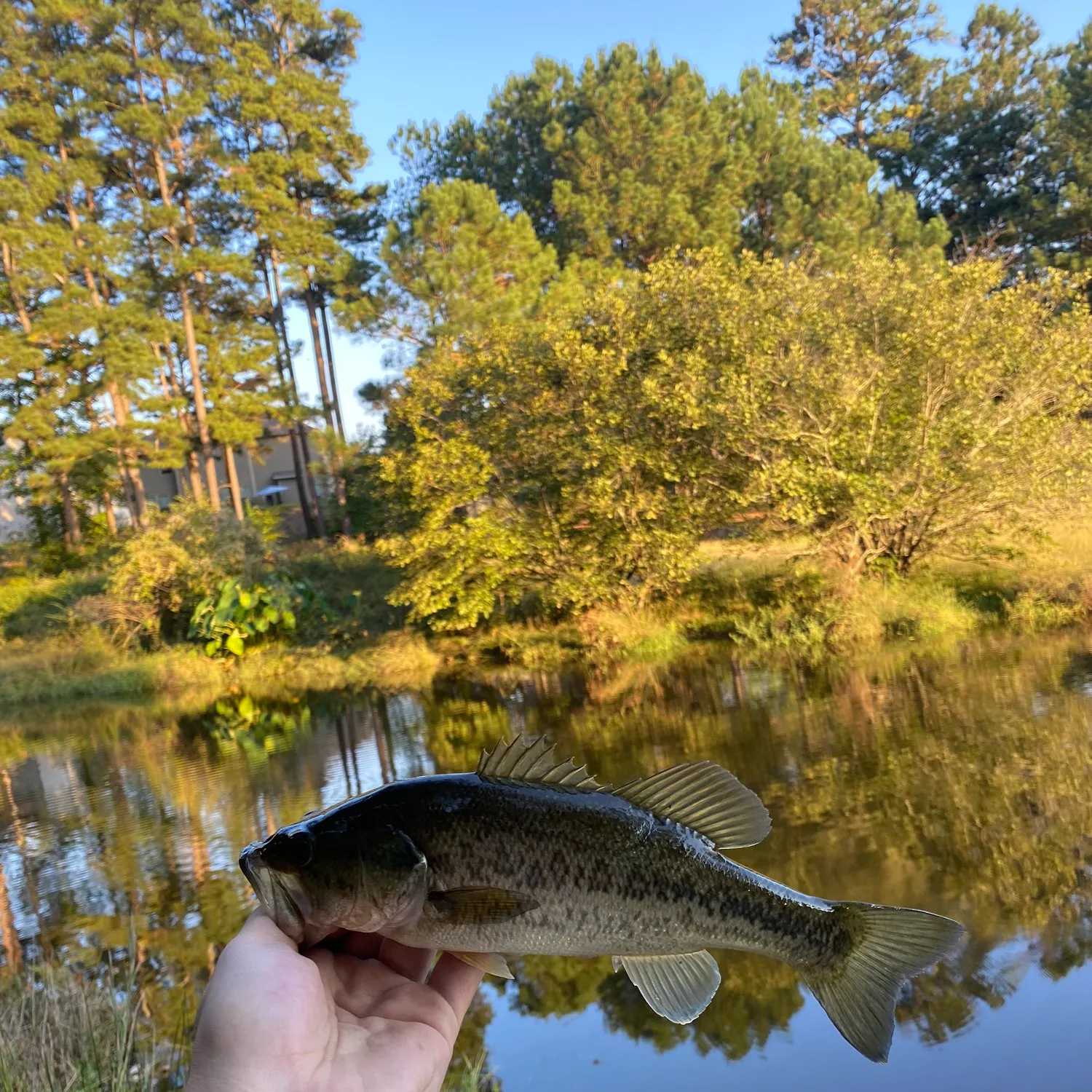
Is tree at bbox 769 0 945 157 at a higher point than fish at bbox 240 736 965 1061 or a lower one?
higher

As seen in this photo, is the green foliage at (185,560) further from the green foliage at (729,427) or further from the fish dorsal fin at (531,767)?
the fish dorsal fin at (531,767)

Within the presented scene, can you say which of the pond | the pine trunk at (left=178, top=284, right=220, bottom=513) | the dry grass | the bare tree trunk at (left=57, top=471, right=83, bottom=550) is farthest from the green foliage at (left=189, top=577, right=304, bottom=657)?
the dry grass

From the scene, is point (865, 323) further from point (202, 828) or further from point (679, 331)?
point (202, 828)

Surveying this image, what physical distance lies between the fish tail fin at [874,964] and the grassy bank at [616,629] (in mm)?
12083

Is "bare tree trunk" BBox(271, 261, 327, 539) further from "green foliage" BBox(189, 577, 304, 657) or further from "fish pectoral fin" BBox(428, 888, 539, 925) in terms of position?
"fish pectoral fin" BBox(428, 888, 539, 925)

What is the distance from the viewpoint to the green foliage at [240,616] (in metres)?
19.5

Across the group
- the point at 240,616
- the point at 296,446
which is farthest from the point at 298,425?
the point at 240,616

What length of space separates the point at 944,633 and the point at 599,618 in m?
5.39

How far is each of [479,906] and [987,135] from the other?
3681cm

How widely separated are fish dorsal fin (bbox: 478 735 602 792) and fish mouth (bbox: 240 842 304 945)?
1.37 feet

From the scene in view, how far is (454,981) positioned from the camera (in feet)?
6.61

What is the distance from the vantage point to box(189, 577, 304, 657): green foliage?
19.5m

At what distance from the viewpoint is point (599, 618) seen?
15469 mm

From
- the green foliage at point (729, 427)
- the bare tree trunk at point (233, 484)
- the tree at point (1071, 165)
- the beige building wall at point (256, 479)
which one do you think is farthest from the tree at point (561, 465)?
the beige building wall at point (256, 479)
